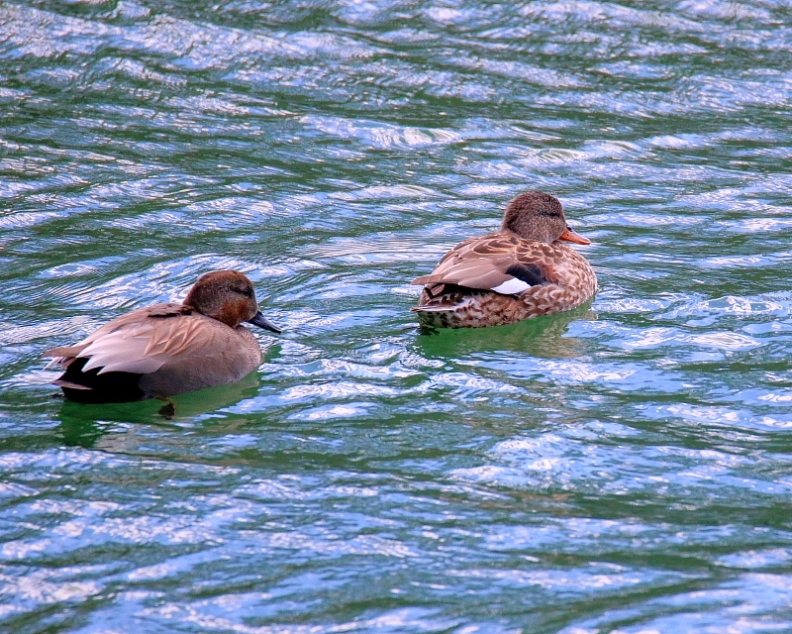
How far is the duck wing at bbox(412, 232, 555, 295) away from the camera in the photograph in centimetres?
879

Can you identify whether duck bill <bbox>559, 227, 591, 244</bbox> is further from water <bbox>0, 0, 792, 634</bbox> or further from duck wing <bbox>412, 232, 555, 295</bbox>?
duck wing <bbox>412, 232, 555, 295</bbox>

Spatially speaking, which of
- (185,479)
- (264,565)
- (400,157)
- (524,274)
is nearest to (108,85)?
(400,157)

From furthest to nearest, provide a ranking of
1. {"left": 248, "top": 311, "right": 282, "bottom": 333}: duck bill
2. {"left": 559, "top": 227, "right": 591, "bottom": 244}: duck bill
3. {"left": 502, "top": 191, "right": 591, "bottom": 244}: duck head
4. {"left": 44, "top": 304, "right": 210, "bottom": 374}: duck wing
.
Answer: {"left": 559, "top": 227, "right": 591, "bottom": 244}: duck bill, {"left": 502, "top": 191, "right": 591, "bottom": 244}: duck head, {"left": 248, "top": 311, "right": 282, "bottom": 333}: duck bill, {"left": 44, "top": 304, "right": 210, "bottom": 374}: duck wing

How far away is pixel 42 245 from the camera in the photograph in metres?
10.6

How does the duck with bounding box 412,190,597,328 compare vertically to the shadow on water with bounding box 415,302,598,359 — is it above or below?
above

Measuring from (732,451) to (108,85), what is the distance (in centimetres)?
979

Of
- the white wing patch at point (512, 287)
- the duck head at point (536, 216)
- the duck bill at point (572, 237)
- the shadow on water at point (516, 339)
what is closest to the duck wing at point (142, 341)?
the shadow on water at point (516, 339)

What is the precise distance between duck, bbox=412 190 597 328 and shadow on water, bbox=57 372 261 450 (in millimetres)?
1540

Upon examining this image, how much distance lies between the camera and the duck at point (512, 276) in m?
8.82

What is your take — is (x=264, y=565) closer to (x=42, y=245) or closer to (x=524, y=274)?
(x=524, y=274)

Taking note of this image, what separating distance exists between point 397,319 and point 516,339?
865 millimetres

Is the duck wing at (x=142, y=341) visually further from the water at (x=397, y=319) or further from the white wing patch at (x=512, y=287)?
the white wing patch at (x=512, y=287)

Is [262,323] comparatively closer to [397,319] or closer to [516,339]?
[397,319]

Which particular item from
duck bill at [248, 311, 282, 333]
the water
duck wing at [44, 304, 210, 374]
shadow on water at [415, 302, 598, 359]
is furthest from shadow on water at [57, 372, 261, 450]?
shadow on water at [415, 302, 598, 359]
